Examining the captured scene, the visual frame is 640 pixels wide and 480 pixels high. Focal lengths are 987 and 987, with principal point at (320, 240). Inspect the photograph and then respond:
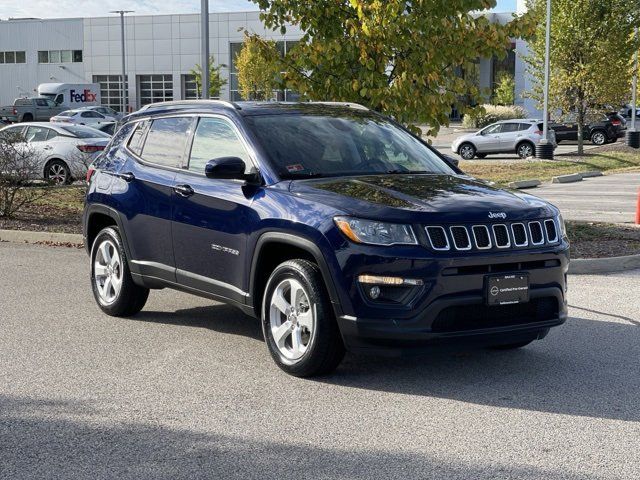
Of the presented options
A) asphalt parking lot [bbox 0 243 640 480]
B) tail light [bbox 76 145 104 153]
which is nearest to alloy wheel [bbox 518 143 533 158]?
tail light [bbox 76 145 104 153]

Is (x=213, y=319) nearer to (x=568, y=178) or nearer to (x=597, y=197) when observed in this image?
(x=597, y=197)

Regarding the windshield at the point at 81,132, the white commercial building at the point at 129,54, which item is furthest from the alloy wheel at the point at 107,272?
the white commercial building at the point at 129,54

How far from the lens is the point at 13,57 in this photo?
3573 inches

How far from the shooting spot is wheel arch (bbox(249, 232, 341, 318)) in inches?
242

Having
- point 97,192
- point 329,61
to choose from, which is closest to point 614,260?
point 329,61

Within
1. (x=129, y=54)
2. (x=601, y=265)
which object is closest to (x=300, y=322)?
(x=601, y=265)

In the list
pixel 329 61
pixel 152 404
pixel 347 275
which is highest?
pixel 329 61

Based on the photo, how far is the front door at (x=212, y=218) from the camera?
22.6 ft

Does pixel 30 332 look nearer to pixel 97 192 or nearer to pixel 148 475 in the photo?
pixel 97 192

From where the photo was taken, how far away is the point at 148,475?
4.69 m

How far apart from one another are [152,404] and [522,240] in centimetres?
251

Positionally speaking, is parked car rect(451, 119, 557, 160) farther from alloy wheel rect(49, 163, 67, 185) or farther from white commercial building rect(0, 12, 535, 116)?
white commercial building rect(0, 12, 535, 116)

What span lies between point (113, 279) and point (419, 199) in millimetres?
3340

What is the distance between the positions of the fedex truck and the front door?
6212 centimetres
